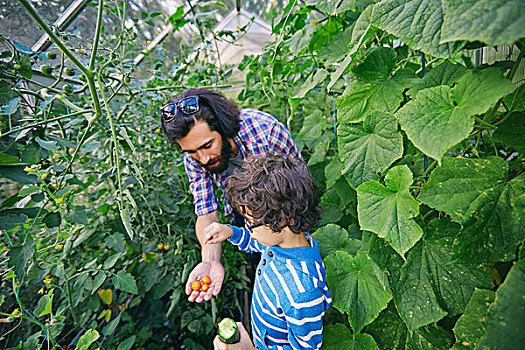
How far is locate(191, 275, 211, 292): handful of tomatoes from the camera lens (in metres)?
0.97

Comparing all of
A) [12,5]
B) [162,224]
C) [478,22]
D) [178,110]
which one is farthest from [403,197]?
[12,5]

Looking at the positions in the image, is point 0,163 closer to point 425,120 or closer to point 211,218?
point 211,218

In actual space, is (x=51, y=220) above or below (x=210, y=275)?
above

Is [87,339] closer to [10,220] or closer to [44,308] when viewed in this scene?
[44,308]

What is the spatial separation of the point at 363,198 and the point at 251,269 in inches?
51.4

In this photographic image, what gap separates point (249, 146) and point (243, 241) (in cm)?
39

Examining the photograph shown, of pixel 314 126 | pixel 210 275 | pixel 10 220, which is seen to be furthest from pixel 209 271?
pixel 314 126

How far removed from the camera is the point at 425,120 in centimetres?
49

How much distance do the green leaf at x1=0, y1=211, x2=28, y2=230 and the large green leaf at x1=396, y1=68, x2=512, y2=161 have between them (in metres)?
0.85

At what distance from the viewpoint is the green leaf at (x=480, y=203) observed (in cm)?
46

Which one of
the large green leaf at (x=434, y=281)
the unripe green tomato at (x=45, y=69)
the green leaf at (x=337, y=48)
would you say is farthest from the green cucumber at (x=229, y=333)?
the unripe green tomato at (x=45, y=69)

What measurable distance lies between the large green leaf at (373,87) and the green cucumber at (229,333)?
2.07ft

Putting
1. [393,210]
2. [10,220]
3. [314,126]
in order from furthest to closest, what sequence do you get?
[314,126], [10,220], [393,210]

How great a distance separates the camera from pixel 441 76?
584 millimetres
